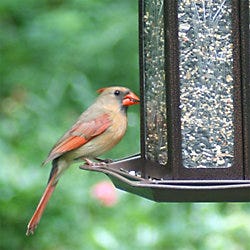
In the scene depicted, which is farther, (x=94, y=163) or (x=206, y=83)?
(x=94, y=163)

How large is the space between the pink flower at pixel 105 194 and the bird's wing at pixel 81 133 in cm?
91

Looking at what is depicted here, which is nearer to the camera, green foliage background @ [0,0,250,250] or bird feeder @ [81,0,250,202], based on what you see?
bird feeder @ [81,0,250,202]

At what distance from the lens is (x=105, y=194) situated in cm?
581

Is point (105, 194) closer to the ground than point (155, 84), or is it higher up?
closer to the ground

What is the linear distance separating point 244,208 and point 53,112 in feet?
4.96

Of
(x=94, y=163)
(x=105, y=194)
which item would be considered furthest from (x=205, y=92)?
(x=105, y=194)

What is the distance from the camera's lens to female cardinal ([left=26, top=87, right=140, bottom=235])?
4.91 metres

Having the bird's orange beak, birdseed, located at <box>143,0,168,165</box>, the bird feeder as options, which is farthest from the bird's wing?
the bird feeder

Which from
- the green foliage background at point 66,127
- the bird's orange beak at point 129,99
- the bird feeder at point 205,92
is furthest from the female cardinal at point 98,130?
the green foliage background at point 66,127

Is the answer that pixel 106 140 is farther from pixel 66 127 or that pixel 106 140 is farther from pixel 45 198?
pixel 66 127

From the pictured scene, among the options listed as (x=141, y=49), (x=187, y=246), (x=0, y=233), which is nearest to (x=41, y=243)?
(x=0, y=233)

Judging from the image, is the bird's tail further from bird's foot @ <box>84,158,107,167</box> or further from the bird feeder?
the bird feeder

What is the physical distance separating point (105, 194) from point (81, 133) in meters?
0.94

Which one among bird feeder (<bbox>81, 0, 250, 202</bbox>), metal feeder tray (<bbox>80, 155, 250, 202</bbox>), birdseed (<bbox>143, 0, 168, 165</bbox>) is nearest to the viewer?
metal feeder tray (<bbox>80, 155, 250, 202</bbox>)
